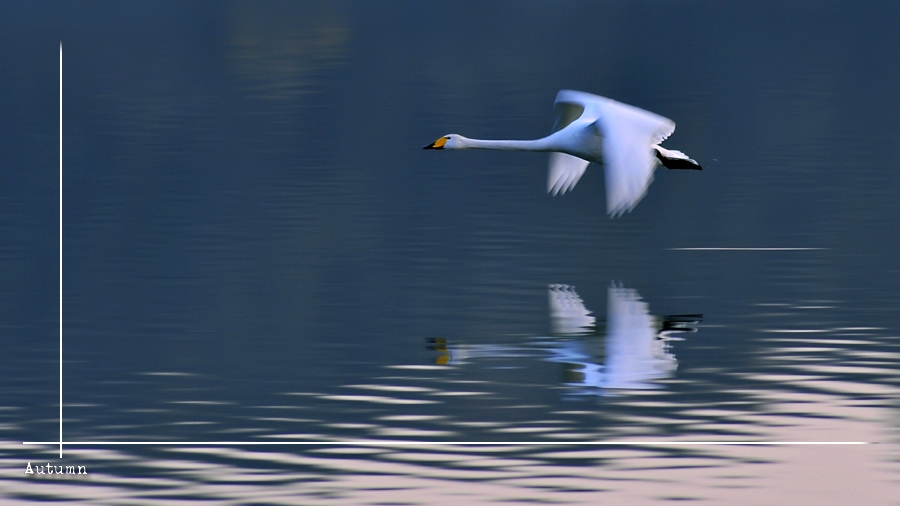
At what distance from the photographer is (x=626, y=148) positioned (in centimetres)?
1703

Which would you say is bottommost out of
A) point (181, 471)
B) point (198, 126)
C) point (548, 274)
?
point (181, 471)

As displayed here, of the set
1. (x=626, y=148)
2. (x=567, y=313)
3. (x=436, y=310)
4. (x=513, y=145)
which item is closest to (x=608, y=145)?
(x=626, y=148)

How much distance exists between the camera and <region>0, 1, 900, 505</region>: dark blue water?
1164cm

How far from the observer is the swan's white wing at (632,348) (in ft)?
46.3

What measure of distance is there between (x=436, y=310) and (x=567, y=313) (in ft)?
4.21

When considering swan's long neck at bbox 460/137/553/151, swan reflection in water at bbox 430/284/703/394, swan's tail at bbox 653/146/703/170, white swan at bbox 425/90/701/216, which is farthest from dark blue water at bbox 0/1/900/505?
swan's long neck at bbox 460/137/553/151

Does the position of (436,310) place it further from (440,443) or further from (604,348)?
(440,443)

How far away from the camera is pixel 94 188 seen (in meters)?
30.1

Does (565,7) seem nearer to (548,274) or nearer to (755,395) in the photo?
(548,274)

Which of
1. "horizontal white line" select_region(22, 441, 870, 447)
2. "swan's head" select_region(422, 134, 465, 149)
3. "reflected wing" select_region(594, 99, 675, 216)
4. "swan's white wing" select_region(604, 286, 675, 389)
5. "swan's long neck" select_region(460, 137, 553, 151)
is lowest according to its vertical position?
Answer: "horizontal white line" select_region(22, 441, 870, 447)

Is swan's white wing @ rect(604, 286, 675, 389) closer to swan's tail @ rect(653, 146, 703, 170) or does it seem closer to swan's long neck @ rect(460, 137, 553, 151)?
swan's tail @ rect(653, 146, 703, 170)

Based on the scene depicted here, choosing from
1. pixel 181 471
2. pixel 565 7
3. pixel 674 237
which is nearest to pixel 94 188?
pixel 674 237

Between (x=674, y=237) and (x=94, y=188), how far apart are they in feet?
35.9

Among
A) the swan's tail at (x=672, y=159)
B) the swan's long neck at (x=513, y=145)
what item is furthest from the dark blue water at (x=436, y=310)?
the swan's long neck at (x=513, y=145)
